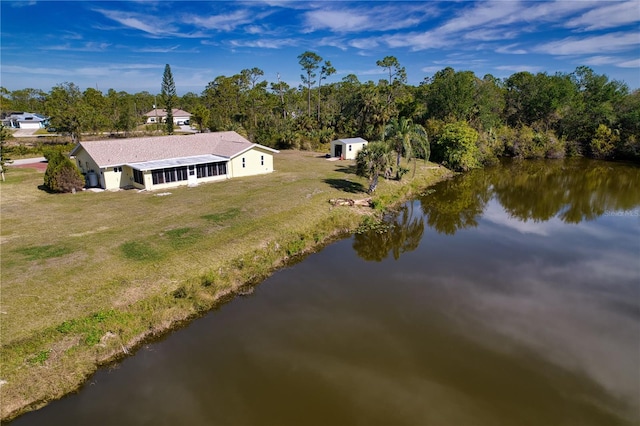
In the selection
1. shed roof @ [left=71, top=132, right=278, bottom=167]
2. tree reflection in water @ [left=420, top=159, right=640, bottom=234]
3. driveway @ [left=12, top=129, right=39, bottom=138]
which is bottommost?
tree reflection in water @ [left=420, top=159, right=640, bottom=234]

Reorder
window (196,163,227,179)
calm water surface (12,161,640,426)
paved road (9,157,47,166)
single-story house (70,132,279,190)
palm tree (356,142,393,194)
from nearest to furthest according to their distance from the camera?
calm water surface (12,161,640,426)
palm tree (356,142,393,194)
single-story house (70,132,279,190)
window (196,163,227,179)
paved road (9,157,47,166)

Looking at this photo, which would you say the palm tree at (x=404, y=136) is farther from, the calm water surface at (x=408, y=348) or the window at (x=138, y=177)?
the window at (x=138, y=177)

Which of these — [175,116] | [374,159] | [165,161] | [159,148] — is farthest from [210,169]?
[175,116]

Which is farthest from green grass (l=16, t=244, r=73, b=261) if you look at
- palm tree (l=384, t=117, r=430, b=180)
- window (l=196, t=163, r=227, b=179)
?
palm tree (l=384, t=117, r=430, b=180)

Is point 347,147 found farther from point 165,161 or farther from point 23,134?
point 23,134

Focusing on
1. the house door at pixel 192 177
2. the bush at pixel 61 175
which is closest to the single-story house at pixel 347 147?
the house door at pixel 192 177

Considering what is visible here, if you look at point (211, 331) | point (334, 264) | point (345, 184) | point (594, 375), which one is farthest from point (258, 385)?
point (345, 184)

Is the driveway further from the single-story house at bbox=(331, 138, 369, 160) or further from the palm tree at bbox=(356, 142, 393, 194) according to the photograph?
the palm tree at bbox=(356, 142, 393, 194)
